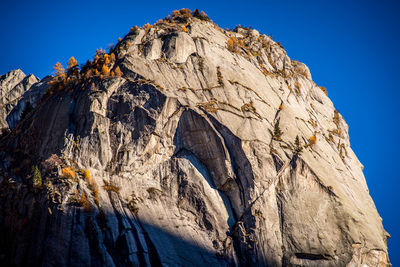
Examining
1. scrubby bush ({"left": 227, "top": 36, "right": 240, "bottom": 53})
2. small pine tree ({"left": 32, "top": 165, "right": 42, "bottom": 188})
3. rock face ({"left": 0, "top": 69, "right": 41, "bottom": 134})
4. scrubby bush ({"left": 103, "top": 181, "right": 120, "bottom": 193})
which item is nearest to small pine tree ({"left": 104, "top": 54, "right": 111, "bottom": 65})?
small pine tree ({"left": 32, "top": 165, "right": 42, "bottom": 188})

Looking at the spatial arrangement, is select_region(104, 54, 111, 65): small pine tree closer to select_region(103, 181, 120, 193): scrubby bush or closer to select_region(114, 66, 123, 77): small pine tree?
select_region(114, 66, 123, 77): small pine tree

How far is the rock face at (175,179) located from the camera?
26.0 meters

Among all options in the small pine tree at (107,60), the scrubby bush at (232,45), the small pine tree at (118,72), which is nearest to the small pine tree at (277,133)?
the scrubby bush at (232,45)

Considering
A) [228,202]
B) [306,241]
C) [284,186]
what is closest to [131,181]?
[228,202]

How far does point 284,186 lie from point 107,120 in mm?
21137

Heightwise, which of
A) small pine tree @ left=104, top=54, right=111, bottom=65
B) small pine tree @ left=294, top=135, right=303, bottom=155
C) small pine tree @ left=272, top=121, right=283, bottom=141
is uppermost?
small pine tree @ left=104, top=54, right=111, bottom=65

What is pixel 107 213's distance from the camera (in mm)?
26672

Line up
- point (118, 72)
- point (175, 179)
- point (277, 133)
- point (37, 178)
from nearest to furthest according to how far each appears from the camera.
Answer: point (37, 178) < point (175, 179) < point (277, 133) < point (118, 72)

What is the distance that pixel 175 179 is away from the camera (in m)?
31.5

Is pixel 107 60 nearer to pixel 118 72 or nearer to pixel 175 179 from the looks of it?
pixel 118 72

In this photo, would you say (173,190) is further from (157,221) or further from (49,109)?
(49,109)

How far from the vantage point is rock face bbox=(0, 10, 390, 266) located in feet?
85.3

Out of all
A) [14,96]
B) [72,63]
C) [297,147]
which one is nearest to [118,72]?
[72,63]

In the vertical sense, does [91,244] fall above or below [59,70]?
below
